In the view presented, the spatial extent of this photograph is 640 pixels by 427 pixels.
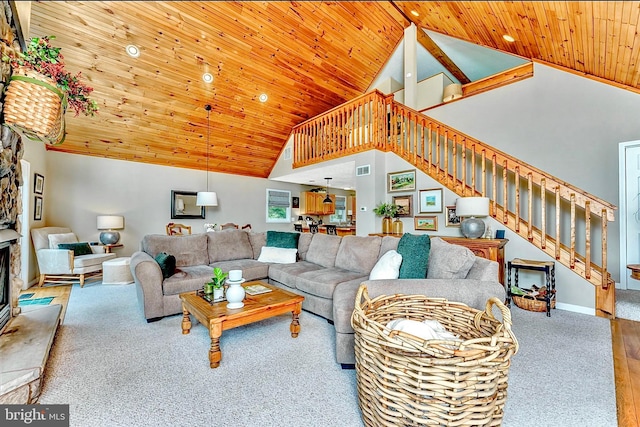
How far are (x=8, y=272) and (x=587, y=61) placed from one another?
255 inches

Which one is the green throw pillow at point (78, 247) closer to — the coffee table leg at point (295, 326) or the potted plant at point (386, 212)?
the coffee table leg at point (295, 326)

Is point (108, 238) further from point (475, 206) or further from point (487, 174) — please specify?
point (487, 174)

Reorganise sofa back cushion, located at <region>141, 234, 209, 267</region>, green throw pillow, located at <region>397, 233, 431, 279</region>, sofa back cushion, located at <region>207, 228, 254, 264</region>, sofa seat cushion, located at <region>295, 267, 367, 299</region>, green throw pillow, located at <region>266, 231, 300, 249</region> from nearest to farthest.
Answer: green throw pillow, located at <region>397, 233, 431, 279</region> → sofa seat cushion, located at <region>295, 267, 367, 299</region> → sofa back cushion, located at <region>141, 234, 209, 267</region> → sofa back cushion, located at <region>207, 228, 254, 264</region> → green throw pillow, located at <region>266, 231, 300, 249</region>

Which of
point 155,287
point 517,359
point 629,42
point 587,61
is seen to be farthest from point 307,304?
point 587,61

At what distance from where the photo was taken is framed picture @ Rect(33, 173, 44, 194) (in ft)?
14.2

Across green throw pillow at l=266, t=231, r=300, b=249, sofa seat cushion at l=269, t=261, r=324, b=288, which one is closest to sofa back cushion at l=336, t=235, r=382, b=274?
sofa seat cushion at l=269, t=261, r=324, b=288

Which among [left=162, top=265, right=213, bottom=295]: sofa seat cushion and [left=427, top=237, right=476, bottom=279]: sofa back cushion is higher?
[left=427, top=237, right=476, bottom=279]: sofa back cushion

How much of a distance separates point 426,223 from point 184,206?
5245 millimetres

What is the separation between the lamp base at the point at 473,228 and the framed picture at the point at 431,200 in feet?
2.09

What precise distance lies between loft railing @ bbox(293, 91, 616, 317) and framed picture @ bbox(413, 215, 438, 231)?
1.79 ft

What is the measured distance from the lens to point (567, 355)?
212 centimetres

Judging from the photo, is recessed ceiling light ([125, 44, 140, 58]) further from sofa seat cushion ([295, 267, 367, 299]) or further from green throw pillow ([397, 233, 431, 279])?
green throw pillow ([397, 233, 431, 279])

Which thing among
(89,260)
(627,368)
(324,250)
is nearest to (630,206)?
(627,368)

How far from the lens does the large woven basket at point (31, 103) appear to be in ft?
5.04
